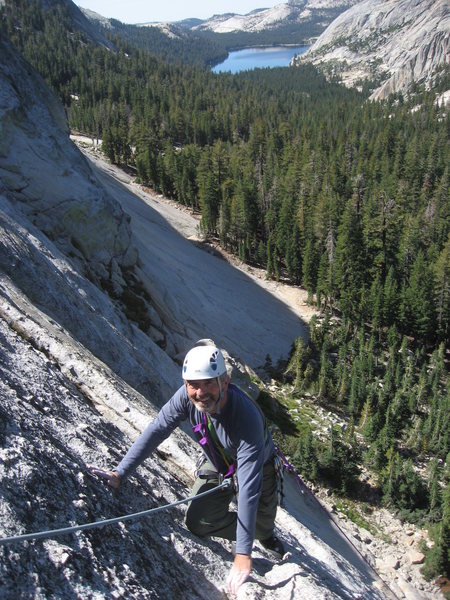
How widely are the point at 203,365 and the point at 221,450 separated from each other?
1182 millimetres

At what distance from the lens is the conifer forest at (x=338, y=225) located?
29469 millimetres

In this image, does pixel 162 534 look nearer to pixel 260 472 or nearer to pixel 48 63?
pixel 260 472

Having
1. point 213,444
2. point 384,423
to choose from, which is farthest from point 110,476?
point 384,423

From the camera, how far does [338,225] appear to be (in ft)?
178

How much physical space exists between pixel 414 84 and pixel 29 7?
406 feet

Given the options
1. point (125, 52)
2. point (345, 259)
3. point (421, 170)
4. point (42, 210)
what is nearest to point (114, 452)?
point (42, 210)

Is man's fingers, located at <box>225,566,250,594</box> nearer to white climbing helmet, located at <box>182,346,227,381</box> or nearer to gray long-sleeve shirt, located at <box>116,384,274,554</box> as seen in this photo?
gray long-sleeve shirt, located at <box>116,384,274,554</box>

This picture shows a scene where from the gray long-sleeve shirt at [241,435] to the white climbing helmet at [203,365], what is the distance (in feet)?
1.12

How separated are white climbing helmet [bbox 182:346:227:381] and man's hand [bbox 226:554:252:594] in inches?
66.4

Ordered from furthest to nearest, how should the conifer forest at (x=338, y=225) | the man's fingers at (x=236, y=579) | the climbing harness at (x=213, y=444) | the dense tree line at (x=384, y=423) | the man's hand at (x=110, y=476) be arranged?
1. the conifer forest at (x=338, y=225)
2. the dense tree line at (x=384, y=423)
3. the man's hand at (x=110, y=476)
4. the climbing harness at (x=213, y=444)
5. the man's fingers at (x=236, y=579)

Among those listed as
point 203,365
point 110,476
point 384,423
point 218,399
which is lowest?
point 384,423

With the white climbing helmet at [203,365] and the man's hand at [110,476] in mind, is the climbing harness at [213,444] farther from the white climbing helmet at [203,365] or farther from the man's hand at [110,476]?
the man's hand at [110,476]

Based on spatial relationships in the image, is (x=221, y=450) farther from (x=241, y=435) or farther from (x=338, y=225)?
(x=338, y=225)

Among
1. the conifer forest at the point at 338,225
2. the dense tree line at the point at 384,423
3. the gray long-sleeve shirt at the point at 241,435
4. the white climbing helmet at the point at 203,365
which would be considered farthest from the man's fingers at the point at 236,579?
the conifer forest at the point at 338,225
